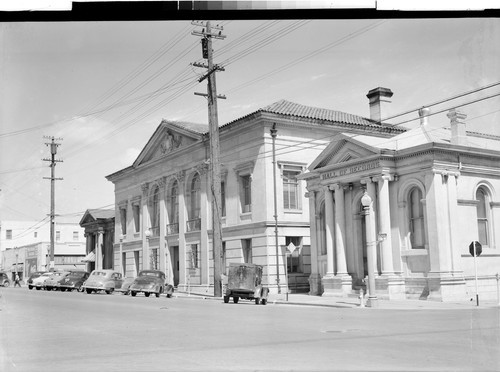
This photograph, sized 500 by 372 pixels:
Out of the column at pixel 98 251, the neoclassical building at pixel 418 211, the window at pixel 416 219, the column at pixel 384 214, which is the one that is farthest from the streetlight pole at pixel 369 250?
the column at pixel 98 251

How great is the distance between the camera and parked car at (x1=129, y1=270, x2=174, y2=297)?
34094mm

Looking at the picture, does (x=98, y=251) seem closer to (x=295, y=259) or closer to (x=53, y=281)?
(x=53, y=281)

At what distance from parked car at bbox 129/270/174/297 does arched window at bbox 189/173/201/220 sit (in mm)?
3869

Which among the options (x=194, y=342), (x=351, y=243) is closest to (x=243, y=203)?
(x=351, y=243)

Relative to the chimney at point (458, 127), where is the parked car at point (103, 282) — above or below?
below

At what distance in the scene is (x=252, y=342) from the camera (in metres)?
12.0

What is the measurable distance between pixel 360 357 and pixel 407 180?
1710 centimetres

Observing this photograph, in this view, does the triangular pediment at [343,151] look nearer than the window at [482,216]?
No

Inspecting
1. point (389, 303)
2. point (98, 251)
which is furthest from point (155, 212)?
point (389, 303)

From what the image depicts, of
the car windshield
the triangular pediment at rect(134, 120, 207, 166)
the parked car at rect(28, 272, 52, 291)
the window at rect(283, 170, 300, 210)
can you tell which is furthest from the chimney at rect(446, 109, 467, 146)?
the parked car at rect(28, 272, 52, 291)

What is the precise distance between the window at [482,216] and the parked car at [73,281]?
27.1m

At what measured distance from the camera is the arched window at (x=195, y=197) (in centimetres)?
3550

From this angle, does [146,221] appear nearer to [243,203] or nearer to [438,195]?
[243,203]

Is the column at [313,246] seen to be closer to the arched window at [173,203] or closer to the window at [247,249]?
the window at [247,249]
